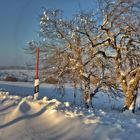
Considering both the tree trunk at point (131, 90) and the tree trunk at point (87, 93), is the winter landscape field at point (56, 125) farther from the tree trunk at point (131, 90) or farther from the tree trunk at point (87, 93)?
the tree trunk at point (87, 93)

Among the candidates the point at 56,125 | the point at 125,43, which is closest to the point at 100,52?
the point at 125,43

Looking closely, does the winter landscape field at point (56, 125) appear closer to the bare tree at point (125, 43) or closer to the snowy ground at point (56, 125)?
the snowy ground at point (56, 125)

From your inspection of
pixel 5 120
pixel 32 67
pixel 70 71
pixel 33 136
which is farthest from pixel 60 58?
pixel 33 136

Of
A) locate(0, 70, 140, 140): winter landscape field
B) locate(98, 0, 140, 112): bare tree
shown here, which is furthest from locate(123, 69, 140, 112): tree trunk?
locate(0, 70, 140, 140): winter landscape field

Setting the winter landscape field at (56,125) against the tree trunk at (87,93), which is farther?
the tree trunk at (87,93)

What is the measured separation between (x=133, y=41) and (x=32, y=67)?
23.0ft

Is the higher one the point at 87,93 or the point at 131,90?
the point at 131,90

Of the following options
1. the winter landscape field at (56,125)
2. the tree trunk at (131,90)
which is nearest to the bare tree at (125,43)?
the tree trunk at (131,90)

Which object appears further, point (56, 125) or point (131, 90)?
point (131, 90)

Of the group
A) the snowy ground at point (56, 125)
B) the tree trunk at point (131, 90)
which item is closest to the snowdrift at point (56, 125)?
the snowy ground at point (56, 125)

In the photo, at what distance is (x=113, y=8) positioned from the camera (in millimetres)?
17469

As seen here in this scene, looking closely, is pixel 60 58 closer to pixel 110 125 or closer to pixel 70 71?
pixel 70 71

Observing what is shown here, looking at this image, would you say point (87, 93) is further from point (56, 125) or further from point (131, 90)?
point (56, 125)

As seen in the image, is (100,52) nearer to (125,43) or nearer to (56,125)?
(125,43)
